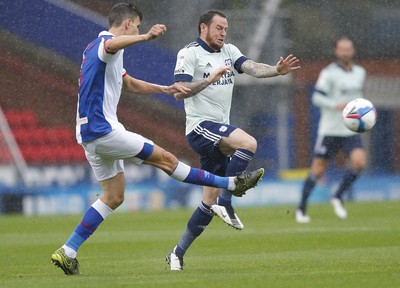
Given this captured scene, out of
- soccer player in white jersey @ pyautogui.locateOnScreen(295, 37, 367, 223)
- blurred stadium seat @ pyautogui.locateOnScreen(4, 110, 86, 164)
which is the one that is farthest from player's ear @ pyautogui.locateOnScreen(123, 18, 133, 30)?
blurred stadium seat @ pyautogui.locateOnScreen(4, 110, 86, 164)

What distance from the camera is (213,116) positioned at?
9.30 m

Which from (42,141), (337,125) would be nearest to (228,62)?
(337,125)

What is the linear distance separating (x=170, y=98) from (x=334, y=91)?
6.95 meters

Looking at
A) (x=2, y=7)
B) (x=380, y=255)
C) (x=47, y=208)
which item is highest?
(x=2, y=7)

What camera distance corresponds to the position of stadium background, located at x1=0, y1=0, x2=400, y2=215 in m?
18.6

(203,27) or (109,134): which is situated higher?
(203,27)

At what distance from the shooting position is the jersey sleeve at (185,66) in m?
9.05

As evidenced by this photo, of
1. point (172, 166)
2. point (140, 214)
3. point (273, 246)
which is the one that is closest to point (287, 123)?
point (140, 214)

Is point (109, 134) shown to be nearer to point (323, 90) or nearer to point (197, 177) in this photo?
point (197, 177)

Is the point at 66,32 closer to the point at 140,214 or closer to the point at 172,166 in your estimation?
the point at 140,214

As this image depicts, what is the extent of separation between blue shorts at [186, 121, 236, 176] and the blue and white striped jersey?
3.42 ft

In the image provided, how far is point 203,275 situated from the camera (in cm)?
815

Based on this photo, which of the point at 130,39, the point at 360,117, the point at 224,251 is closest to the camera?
the point at 130,39

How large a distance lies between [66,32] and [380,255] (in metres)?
10.6
